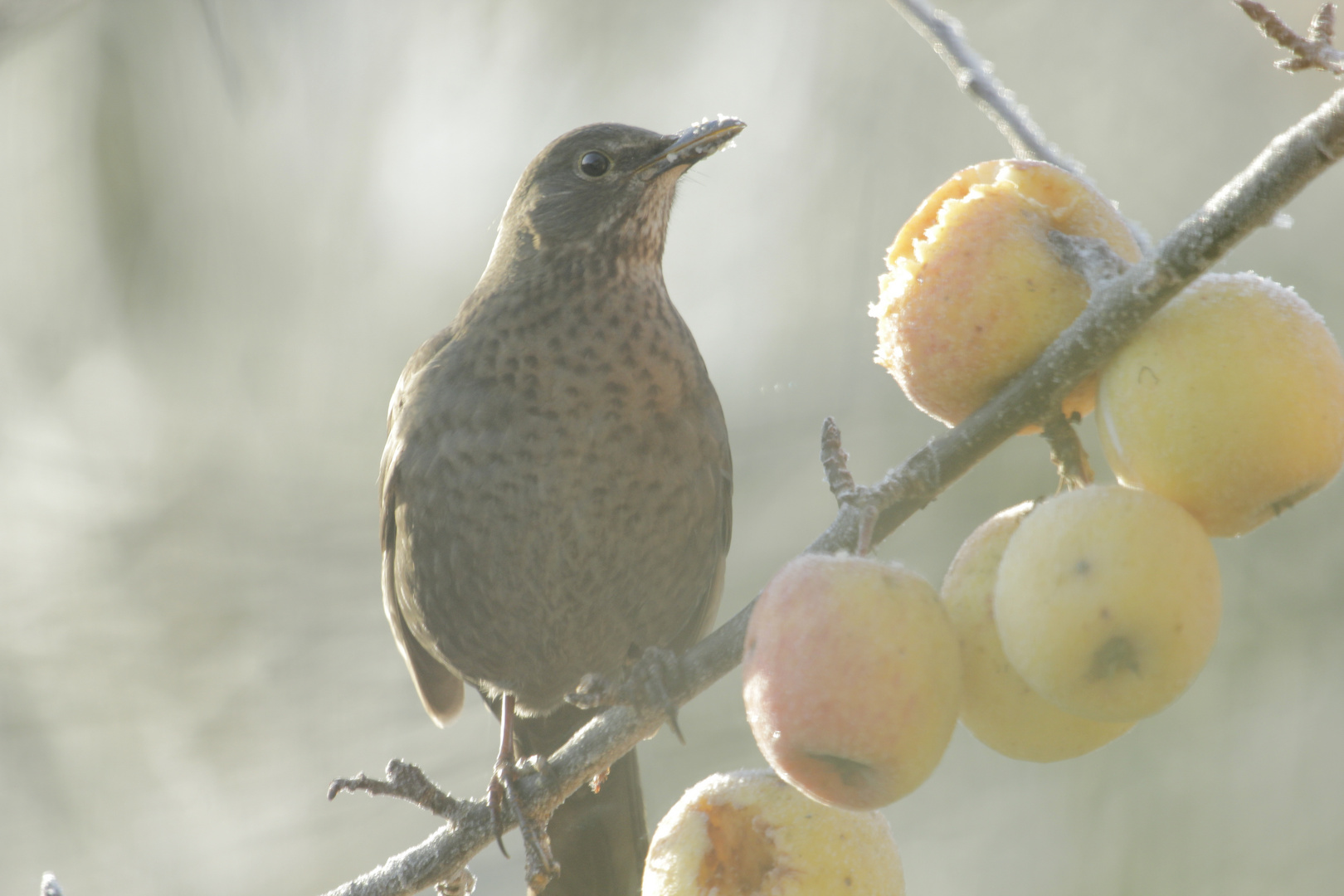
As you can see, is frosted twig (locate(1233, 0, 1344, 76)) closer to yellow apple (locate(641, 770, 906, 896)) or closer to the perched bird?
yellow apple (locate(641, 770, 906, 896))

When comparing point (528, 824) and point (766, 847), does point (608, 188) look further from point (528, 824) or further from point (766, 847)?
point (766, 847)

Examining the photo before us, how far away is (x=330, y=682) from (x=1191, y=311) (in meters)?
4.74

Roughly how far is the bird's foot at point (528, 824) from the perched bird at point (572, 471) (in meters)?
0.04

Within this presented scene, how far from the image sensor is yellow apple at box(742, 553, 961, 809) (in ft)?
4.30

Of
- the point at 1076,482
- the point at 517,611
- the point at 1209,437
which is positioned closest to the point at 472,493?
the point at 517,611

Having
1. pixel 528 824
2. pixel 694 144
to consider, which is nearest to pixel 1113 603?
pixel 528 824

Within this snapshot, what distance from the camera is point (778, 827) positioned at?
65.6 inches

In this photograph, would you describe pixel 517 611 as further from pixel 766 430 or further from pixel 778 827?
pixel 766 430

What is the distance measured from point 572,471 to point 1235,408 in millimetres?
1957

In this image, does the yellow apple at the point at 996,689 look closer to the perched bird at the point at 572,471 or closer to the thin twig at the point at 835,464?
the thin twig at the point at 835,464

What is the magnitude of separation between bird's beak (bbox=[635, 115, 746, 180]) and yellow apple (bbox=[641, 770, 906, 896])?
6.46 ft

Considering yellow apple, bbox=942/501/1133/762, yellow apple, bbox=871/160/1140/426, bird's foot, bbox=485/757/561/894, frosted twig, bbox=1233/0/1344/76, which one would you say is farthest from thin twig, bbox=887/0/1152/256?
bird's foot, bbox=485/757/561/894

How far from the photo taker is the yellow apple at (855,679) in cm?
131

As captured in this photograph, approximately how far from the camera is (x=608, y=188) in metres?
3.51
